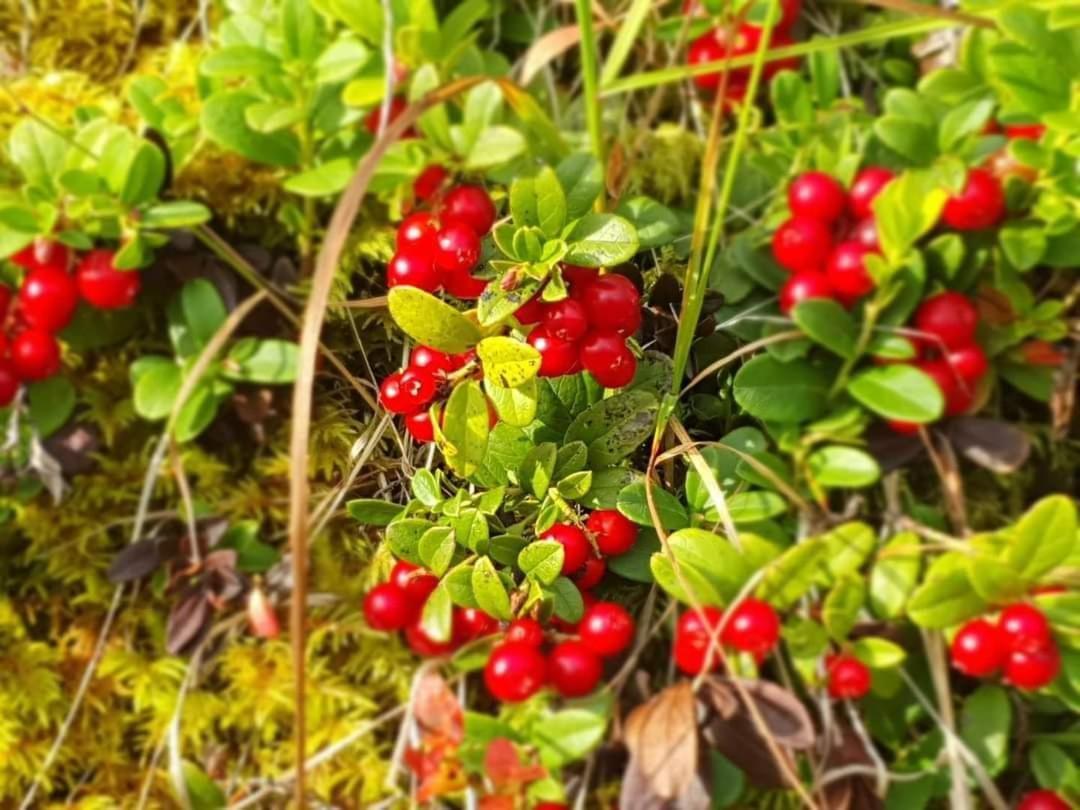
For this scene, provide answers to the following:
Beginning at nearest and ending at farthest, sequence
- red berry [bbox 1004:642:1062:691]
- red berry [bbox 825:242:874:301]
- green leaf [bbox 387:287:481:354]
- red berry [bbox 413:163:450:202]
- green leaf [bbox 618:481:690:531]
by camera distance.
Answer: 1. green leaf [bbox 387:287:481:354]
2. green leaf [bbox 618:481:690:531]
3. red berry [bbox 1004:642:1062:691]
4. red berry [bbox 825:242:874:301]
5. red berry [bbox 413:163:450:202]

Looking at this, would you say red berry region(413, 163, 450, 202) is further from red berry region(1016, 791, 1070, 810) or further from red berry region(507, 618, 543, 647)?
red berry region(1016, 791, 1070, 810)

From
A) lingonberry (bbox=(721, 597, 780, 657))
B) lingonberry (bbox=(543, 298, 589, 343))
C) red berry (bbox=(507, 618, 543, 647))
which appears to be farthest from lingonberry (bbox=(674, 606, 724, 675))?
lingonberry (bbox=(543, 298, 589, 343))

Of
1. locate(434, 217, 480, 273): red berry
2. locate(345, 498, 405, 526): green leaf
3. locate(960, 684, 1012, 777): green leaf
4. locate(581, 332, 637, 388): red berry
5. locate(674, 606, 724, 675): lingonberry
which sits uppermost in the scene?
locate(434, 217, 480, 273): red berry

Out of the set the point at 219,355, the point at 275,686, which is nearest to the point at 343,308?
the point at 219,355

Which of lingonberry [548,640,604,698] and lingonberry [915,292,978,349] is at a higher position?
lingonberry [915,292,978,349]

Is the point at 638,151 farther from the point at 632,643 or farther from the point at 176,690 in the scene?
the point at 176,690

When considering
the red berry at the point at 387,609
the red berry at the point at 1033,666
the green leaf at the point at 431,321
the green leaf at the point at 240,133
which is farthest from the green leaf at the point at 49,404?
the red berry at the point at 1033,666
